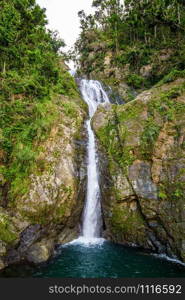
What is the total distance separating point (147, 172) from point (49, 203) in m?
5.18

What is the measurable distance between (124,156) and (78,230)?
5188mm

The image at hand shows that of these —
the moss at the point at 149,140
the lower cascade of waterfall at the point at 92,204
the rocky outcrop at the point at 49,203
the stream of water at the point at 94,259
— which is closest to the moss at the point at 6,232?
the rocky outcrop at the point at 49,203

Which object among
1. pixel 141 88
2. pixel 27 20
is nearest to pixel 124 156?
pixel 141 88

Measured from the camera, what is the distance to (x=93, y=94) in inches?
774

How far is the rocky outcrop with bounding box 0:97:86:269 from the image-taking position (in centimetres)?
871

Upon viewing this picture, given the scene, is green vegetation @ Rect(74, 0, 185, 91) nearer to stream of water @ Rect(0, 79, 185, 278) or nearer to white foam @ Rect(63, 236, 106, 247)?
stream of water @ Rect(0, 79, 185, 278)

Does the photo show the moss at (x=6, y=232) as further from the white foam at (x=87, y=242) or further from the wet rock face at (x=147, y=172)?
the wet rock face at (x=147, y=172)

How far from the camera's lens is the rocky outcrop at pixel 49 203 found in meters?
8.71

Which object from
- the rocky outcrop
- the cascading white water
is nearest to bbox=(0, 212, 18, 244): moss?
the rocky outcrop

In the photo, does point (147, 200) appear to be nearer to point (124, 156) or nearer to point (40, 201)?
point (124, 156)

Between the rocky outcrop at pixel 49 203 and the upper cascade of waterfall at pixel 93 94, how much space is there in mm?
5759

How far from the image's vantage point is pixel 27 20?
16.0m

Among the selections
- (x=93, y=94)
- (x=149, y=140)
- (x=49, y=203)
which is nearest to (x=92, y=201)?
(x=49, y=203)

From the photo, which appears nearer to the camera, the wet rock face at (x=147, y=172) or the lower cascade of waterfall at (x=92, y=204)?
the wet rock face at (x=147, y=172)
